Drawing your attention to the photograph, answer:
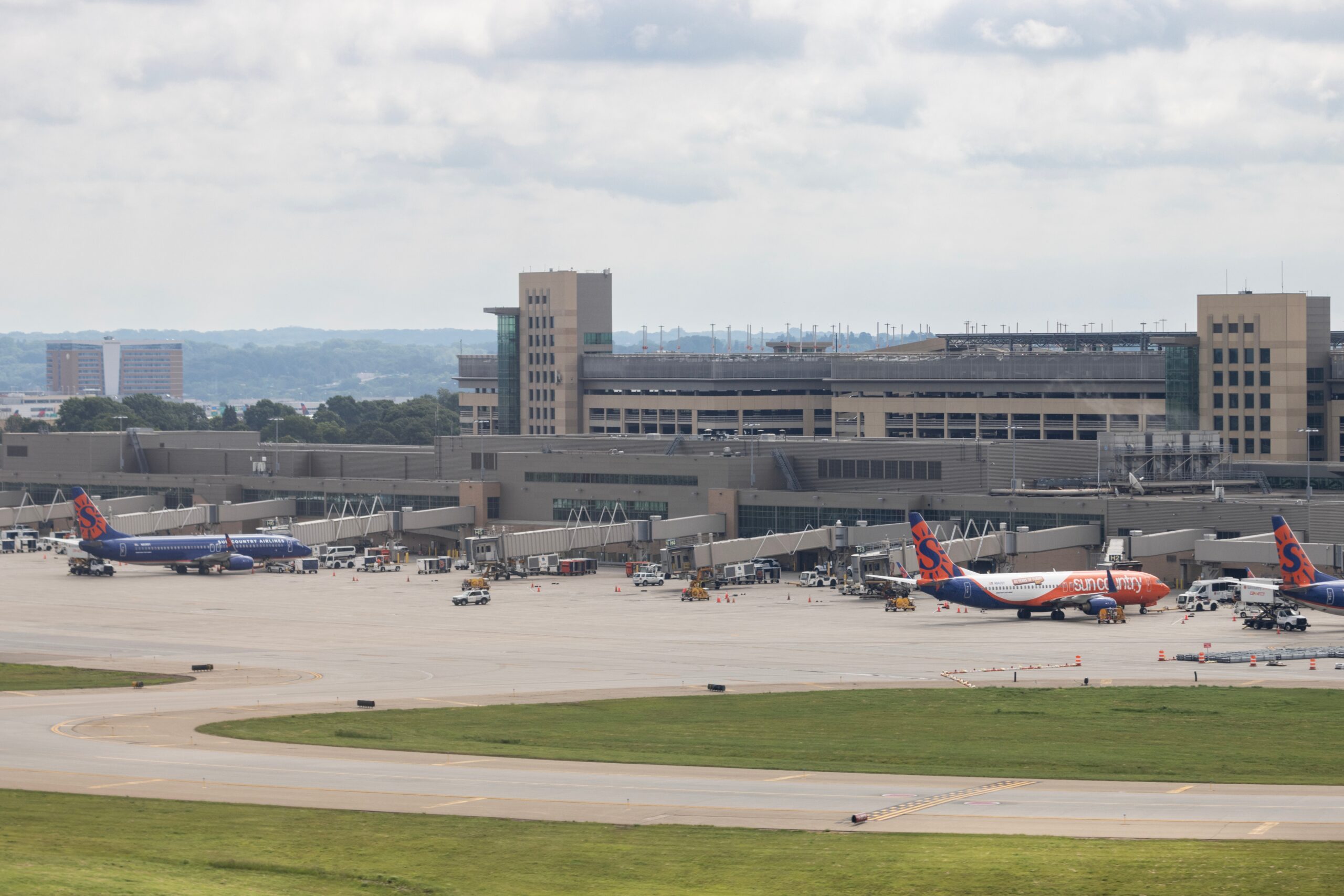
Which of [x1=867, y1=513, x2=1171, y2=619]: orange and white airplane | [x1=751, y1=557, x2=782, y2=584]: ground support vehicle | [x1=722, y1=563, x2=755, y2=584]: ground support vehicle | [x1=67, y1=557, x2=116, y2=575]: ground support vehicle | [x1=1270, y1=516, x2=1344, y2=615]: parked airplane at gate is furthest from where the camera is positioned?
[x1=67, y1=557, x2=116, y2=575]: ground support vehicle

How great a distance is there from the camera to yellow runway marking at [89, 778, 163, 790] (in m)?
57.2

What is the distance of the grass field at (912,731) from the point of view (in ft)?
202

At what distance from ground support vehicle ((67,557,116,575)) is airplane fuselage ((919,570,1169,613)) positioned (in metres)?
80.3

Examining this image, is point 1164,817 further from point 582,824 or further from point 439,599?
point 439,599

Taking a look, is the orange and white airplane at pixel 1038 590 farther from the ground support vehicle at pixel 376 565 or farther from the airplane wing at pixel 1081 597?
the ground support vehicle at pixel 376 565

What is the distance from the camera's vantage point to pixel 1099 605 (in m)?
118

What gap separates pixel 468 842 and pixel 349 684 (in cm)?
4056

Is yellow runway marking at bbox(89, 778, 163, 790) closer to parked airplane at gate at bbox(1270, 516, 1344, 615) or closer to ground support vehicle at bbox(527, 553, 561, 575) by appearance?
parked airplane at gate at bbox(1270, 516, 1344, 615)

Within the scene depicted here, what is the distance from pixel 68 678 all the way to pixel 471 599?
46111 millimetres

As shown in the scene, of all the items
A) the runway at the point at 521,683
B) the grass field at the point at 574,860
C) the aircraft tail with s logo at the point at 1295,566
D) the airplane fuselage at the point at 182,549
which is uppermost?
the aircraft tail with s logo at the point at 1295,566

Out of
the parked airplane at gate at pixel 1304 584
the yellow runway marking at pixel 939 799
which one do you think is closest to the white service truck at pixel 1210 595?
the parked airplane at gate at pixel 1304 584

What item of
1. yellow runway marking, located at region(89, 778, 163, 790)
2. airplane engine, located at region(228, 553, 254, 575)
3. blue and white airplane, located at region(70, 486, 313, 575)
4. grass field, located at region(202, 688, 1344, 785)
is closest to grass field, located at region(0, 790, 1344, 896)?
yellow runway marking, located at region(89, 778, 163, 790)

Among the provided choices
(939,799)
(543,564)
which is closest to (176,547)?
(543,564)

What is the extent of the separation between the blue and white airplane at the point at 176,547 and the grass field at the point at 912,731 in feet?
294
